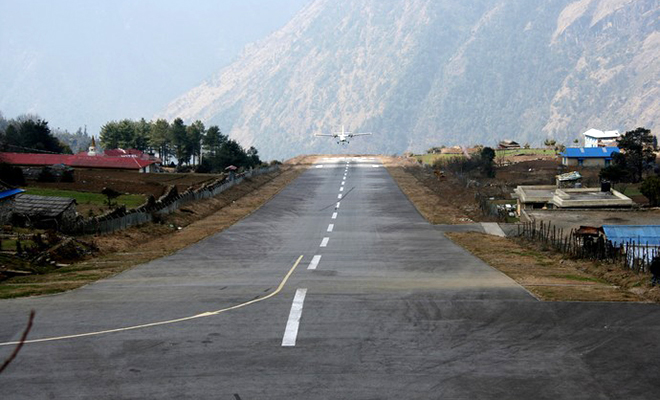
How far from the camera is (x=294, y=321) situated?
2038 centimetres

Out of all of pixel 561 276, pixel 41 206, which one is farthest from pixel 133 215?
pixel 561 276

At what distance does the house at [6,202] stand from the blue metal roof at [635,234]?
130ft

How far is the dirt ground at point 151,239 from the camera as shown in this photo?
28.5 m

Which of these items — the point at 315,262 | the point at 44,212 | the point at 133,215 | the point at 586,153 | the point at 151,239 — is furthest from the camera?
the point at 586,153

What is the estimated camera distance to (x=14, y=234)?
146ft

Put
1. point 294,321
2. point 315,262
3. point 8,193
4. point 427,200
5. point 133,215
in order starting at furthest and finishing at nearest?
point 427,200, point 133,215, point 8,193, point 315,262, point 294,321

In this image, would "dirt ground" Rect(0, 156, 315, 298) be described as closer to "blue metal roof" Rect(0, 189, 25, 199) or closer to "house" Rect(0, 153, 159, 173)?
"blue metal roof" Rect(0, 189, 25, 199)

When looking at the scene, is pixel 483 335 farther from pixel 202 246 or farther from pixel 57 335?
pixel 202 246

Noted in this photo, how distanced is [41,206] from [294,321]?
3723 centimetres

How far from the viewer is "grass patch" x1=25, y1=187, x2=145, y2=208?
70500 mm

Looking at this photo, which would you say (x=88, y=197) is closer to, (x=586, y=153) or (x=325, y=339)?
(x=325, y=339)

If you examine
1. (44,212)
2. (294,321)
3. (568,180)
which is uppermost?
(44,212)

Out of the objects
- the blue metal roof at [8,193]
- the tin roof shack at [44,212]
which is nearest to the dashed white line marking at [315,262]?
the tin roof shack at [44,212]

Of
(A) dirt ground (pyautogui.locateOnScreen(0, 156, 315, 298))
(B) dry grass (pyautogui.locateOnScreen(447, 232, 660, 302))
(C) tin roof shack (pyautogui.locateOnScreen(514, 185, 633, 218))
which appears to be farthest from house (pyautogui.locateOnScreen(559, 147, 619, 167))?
(B) dry grass (pyautogui.locateOnScreen(447, 232, 660, 302))
